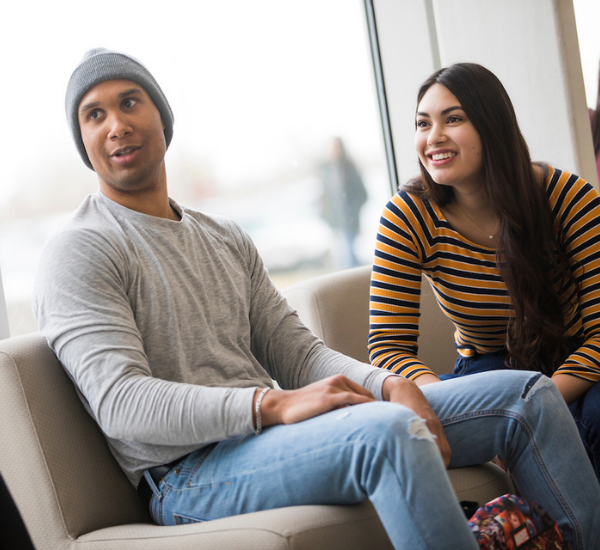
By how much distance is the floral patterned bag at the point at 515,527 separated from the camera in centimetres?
122

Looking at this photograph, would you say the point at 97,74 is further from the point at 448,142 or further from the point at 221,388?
the point at 448,142

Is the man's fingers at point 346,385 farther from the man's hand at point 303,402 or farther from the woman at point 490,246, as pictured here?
the woman at point 490,246

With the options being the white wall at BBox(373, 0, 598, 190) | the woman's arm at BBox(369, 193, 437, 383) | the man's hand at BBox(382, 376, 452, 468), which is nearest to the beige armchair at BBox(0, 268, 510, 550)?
the man's hand at BBox(382, 376, 452, 468)

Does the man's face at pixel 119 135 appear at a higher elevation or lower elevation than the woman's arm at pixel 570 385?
higher

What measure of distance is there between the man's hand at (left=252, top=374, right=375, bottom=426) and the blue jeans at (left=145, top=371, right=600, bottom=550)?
0.02 metres

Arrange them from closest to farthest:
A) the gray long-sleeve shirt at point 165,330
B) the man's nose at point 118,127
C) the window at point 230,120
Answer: the gray long-sleeve shirt at point 165,330, the man's nose at point 118,127, the window at point 230,120

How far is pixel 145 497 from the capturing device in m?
1.42

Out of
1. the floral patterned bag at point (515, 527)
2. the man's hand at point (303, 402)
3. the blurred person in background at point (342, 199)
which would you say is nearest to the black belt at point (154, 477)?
the man's hand at point (303, 402)

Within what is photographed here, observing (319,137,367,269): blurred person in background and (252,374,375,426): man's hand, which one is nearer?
(252,374,375,426): man's hand

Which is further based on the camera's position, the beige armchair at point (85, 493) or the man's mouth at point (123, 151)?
the man's mouth at point (123, 151)

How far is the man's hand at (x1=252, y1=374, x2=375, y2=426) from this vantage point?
1.23 m

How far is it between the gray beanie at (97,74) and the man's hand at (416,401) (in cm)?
90

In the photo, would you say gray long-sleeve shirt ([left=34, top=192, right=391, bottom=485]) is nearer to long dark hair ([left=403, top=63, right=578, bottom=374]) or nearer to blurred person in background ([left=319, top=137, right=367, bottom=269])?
long dark hair ([left=403, top=63, right=578, bottom=374])

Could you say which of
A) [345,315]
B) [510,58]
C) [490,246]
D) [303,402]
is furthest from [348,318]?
[510,58]
